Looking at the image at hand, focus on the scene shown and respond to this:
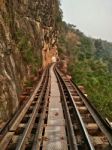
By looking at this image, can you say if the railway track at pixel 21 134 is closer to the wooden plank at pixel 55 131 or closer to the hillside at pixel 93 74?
the wooden plank at pixel 55 131

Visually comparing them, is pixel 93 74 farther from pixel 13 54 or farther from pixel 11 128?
pixel 11 128

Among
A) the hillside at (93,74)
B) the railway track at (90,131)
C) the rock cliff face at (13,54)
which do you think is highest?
the rock cliff face at (13,54)

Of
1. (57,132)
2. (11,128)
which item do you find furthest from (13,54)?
(57,132)

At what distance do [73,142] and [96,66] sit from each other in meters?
49.4

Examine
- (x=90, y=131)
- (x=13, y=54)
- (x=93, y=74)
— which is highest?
(x=13, y=54)

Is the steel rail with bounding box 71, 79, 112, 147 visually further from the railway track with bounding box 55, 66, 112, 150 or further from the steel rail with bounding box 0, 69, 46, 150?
the steel rail with bounding box 0, 69, 46, 150

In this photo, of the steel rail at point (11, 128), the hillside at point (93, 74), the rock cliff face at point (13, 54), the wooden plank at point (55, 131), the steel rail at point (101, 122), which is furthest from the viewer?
the hillside at point (93, 74)

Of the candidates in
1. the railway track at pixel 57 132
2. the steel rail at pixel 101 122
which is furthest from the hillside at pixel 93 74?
the railway track at pixel 57 132

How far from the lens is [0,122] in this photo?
10492 millimetres

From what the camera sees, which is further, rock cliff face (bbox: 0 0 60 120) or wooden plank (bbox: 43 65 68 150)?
rock cliff face (bbox: 0 0 60 120)

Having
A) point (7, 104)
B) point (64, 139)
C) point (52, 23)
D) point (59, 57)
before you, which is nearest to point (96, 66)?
point (52, 23)

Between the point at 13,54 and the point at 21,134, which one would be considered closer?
the point at 21,134

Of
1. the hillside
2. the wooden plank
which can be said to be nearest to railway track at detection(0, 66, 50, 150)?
the wooden plank

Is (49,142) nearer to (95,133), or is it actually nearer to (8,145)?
(8,145)
